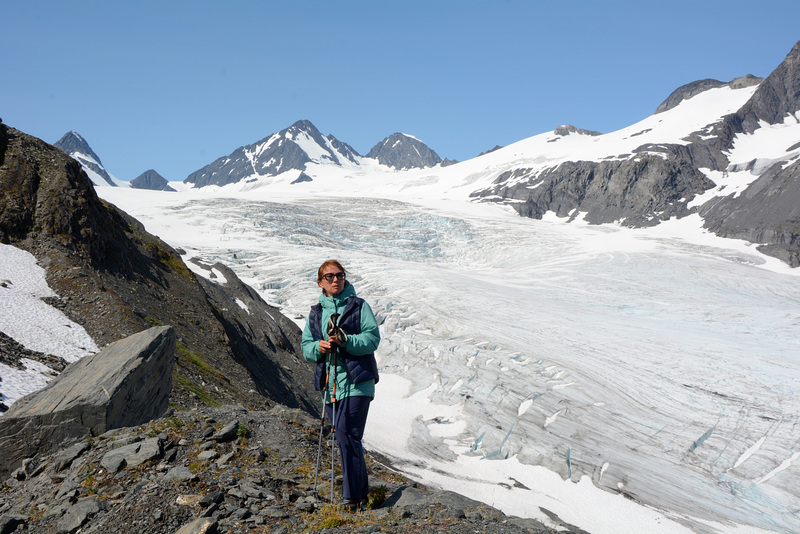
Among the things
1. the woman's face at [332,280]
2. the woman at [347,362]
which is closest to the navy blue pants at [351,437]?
the woman at [347,362]

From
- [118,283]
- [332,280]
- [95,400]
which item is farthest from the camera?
[118,283]

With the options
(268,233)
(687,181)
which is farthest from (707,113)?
(268,233)

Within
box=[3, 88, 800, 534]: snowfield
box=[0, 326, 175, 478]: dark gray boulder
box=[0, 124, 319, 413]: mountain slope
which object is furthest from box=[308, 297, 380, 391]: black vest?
box=[3, 88, 800, 534]: snowfield

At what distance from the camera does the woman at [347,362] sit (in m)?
4.96

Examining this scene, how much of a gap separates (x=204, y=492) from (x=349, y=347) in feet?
6.55

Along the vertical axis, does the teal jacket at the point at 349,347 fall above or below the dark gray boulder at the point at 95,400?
above

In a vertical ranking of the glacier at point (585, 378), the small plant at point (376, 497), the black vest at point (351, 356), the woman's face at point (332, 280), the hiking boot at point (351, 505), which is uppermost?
the woman's face at point (332, 280)

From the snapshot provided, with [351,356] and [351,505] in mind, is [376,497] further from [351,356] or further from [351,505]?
[351,356]

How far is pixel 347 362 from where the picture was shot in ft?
16.6

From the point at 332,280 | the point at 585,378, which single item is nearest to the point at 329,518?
the point at 332,280

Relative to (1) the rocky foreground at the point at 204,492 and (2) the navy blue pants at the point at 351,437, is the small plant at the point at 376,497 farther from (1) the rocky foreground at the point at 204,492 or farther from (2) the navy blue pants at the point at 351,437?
(2) the navy blue pants at the point at 351,437

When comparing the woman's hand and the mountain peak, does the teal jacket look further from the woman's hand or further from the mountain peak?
the mountain peak

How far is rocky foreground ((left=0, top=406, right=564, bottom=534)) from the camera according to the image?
461 cm

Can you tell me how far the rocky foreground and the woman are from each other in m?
0.39
